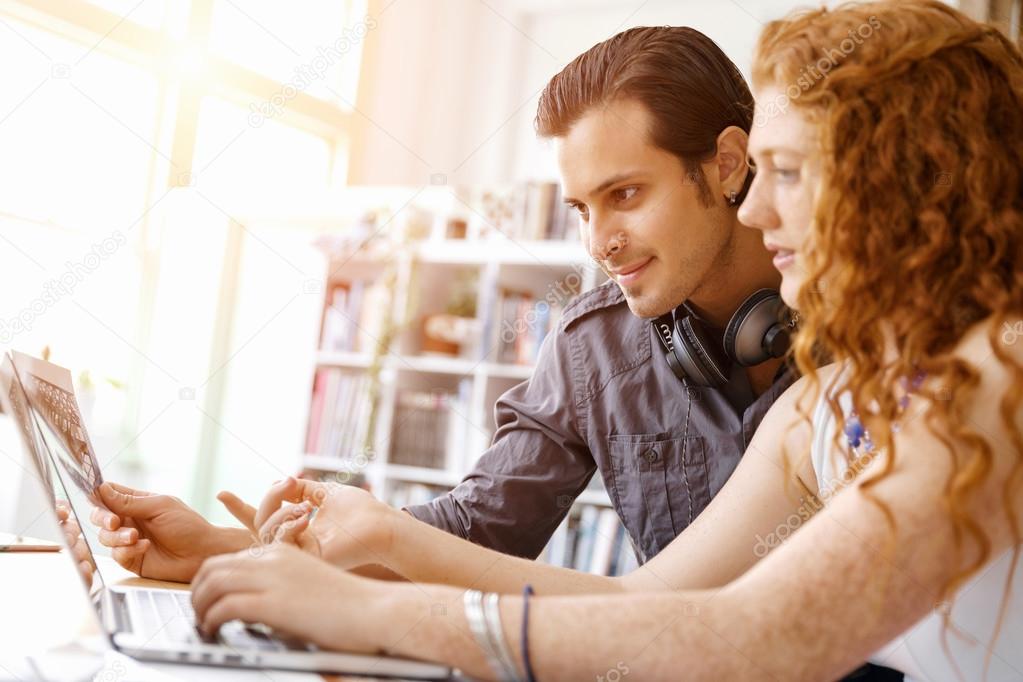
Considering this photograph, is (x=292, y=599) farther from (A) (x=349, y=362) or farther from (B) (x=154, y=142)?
(B) (x=154, y=142)

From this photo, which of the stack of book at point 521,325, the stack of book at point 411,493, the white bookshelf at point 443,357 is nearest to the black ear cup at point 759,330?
the white bookshelf at point 443,357

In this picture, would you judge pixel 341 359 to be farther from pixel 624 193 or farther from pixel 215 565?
pixel 215 565

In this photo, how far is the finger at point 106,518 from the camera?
116 cm

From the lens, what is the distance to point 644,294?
60.5 inches

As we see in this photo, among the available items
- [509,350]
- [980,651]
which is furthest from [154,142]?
[980,651]

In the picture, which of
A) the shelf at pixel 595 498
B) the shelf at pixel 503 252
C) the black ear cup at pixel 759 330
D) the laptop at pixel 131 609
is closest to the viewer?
the laptop at pixel 131 609

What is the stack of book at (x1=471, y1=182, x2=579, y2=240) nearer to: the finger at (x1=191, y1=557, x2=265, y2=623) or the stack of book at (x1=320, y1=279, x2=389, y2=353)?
the stack of book at (x1=320, y1=279, x2=389, y2=353)

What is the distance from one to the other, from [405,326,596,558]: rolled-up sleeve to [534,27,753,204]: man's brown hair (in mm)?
354

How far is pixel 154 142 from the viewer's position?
429cm

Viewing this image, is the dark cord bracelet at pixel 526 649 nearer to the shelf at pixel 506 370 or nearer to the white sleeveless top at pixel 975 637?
the white sleeveless top at pixel 975 637

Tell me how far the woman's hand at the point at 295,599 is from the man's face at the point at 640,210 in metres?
0.87

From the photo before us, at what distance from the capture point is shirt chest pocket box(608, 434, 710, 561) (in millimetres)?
1533

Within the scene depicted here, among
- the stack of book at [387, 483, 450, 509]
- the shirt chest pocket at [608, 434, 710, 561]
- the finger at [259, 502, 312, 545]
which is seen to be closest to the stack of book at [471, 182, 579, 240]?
the stack of book at [387, 483, 450, 509]

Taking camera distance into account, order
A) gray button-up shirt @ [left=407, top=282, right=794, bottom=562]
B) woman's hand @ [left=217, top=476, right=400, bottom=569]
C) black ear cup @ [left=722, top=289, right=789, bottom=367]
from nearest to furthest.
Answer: woman's hand @ [left=217, top=476, right=400, bottom=569] → black ear cup @ [left=722, top=289, right=789, bottom=367] → gray button-up shirt @ [left=407, top=282, right=794, bottom=562]
